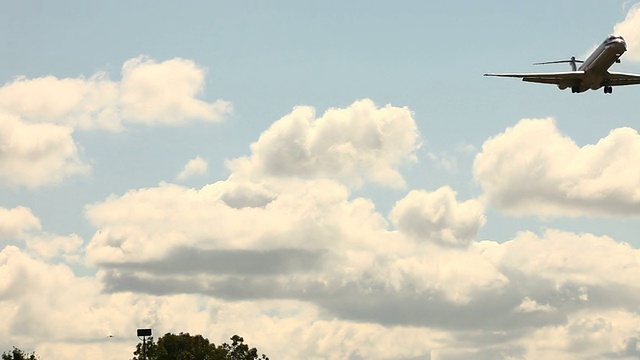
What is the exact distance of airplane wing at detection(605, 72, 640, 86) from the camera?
150500mm

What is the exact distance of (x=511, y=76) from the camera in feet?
485

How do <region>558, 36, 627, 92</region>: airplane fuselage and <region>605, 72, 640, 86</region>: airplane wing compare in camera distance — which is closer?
<region>558, 36, 627, 92</region>: airplane fuselage

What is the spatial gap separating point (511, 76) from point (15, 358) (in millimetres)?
91183

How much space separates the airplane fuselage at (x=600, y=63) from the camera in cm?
14462

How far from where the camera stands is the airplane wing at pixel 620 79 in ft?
494

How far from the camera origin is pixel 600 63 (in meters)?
148

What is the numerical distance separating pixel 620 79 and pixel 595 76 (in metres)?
3.73

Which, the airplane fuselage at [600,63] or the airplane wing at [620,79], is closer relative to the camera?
the airplane fuselage at [600,63]

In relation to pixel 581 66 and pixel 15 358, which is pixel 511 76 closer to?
pixel 581 66

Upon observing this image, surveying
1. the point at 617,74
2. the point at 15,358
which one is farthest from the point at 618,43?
the point at 15,358

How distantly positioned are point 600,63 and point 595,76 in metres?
2.56

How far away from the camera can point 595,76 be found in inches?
5901

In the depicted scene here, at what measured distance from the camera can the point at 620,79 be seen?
151m

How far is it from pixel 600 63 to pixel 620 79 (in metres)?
5.12
